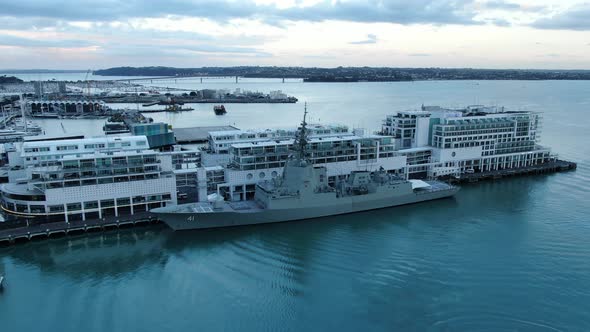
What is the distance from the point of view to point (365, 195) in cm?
2147

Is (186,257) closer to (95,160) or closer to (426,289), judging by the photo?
(95,160)

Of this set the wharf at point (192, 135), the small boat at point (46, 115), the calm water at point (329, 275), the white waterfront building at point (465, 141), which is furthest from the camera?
the small boat at point (46, 115)

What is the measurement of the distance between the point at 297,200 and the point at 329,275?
538 centimetres

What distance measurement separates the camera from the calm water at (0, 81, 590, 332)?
495 inches

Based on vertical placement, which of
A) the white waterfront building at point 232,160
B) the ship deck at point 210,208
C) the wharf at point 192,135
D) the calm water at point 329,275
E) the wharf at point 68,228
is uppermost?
the white waterfront building at point 232,160

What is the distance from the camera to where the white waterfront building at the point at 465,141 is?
1101 inches

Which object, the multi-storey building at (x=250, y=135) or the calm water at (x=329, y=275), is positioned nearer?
the calm water at (x=329, y=275)

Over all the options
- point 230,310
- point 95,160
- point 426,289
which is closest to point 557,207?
point 426,289

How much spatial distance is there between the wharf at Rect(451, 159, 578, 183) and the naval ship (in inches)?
291

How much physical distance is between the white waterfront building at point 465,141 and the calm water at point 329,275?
230 inches

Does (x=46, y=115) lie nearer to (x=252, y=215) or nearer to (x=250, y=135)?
(x=250, y=135)

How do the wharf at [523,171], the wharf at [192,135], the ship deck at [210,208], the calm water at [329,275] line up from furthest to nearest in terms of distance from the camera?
1. the wharf at [192,135]
2. the wharf at [523,171]
3. the ship deck at [210,208]
4. the calm water at [329,275]

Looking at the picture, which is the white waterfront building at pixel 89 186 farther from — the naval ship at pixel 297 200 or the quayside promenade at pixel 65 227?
the naval ship at pixel 297 200

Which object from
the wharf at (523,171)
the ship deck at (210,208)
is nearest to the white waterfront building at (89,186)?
the ship deck at (210,208)
